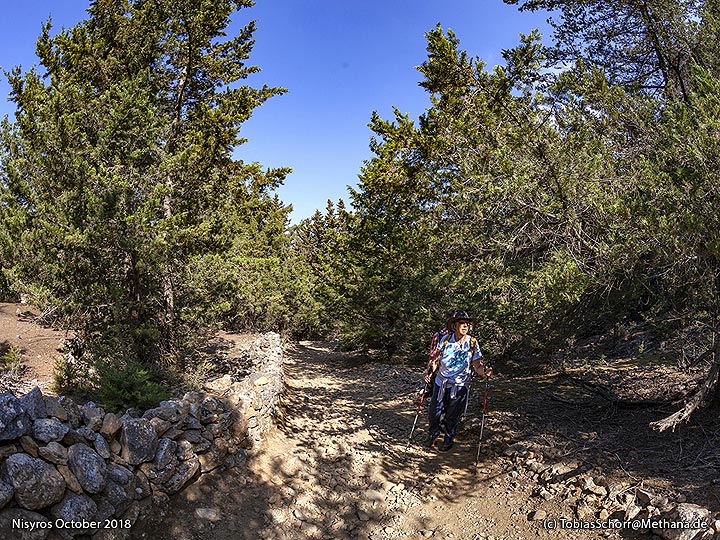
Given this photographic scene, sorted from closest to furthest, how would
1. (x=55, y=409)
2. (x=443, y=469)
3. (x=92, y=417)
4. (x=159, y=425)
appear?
(x=55, y=409) < (x=92, y=417) < (x=159, y=425) < (x=443, y=469)

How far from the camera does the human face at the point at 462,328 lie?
6.29 meters

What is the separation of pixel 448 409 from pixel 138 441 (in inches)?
159

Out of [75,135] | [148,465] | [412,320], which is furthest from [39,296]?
[412,320]

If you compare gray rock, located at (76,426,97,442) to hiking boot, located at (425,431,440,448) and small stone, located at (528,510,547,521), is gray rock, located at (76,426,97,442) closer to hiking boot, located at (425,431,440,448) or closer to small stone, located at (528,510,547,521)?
small stone, located at (528,510,547,521)

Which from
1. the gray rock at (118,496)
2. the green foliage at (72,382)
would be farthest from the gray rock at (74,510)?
the green foliage at (72,382)

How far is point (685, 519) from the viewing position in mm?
3508

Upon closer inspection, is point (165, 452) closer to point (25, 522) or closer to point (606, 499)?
point (25, 522)

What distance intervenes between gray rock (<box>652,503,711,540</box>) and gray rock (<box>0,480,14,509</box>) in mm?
5016

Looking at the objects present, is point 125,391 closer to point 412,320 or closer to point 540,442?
point 540,442

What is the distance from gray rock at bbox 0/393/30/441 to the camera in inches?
136

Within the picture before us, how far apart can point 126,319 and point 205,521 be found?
387cm

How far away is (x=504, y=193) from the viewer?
5.30 metres

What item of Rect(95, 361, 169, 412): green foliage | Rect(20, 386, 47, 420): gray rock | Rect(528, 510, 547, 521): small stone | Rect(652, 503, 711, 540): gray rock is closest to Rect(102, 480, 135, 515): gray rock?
Rect(20, 386, 47, 420): gray rock

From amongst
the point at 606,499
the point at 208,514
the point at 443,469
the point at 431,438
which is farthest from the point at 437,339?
the point at 208,514
